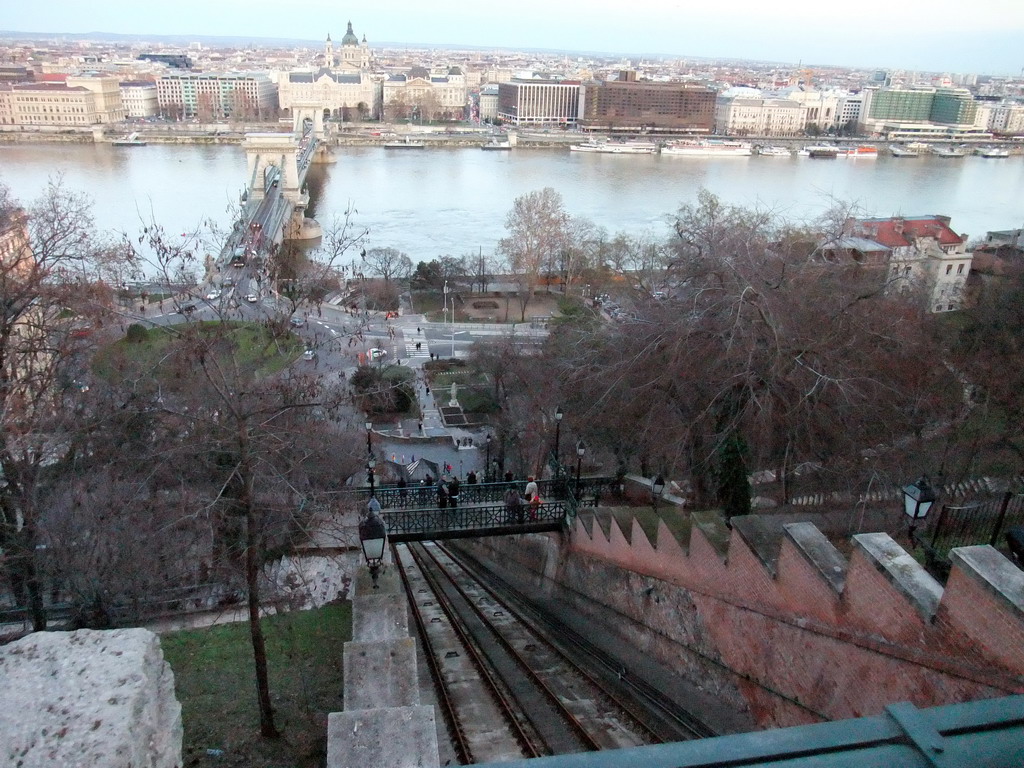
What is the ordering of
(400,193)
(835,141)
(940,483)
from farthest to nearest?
(835,141), (400,193), (940,483)

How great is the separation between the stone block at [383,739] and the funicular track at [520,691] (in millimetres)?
2929

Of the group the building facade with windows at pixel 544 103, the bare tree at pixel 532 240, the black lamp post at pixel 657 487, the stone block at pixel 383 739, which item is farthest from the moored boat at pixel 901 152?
the stone block at pixel 383 739

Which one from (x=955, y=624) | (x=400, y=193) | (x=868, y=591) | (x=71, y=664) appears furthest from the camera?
(x=400, y=193)

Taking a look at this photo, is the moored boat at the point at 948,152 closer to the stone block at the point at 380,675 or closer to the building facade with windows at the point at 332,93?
the building facade with windows at the point at 332,93

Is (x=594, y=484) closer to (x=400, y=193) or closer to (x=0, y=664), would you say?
(x=0, y=664)

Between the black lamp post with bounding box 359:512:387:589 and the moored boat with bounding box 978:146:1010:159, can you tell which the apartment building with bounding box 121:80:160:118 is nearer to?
the moored boat with bounding box 978:146:1010:159

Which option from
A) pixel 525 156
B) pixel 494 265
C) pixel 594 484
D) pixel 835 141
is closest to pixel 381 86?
pixel 525 156

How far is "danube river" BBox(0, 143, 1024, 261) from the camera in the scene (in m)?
47.1

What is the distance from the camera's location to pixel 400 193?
6019 cm

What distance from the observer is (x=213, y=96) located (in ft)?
381

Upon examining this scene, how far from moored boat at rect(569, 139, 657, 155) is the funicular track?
286 feet

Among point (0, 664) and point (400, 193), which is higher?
point (0, 664)

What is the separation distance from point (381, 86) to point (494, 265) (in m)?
100

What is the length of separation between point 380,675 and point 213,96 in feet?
425
